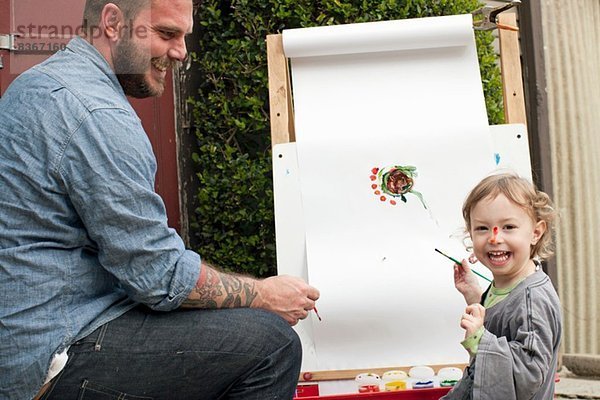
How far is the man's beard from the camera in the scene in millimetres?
1803

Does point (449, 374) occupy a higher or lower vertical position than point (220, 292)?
lower

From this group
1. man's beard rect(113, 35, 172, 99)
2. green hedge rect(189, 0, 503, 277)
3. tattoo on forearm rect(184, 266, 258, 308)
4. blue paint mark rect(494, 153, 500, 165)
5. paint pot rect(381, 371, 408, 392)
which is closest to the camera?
tattoo on forearm rect(184, 266, 258, 308)

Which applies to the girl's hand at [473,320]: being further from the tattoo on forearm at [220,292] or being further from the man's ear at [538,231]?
the tattoo on forearm at [220,292]

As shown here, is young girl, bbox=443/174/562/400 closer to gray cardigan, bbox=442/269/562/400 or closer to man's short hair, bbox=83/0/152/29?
gray cardigan, bbox=442/269/562/400

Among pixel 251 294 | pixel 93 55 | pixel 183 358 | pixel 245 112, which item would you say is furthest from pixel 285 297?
pixel 245 112

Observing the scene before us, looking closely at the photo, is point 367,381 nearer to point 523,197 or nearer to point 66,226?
point 523,197

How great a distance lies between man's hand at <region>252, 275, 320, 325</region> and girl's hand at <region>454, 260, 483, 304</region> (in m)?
0.47

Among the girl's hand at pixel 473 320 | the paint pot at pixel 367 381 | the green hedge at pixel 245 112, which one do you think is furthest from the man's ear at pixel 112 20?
the green hedge at pixel 245 112

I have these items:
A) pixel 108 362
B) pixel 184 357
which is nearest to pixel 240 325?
pixel 184 357

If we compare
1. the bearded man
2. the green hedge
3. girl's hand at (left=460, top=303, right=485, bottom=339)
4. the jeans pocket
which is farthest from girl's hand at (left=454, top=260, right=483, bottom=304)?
the green hedge

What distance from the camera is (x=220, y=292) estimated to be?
1690 millimetres

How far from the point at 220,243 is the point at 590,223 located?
1.80m

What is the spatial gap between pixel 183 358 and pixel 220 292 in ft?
0.50

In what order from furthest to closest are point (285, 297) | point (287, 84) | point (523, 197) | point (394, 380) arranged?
point (287, 84) → point (394, 380) → point (523, 197) → point (285, 297)
